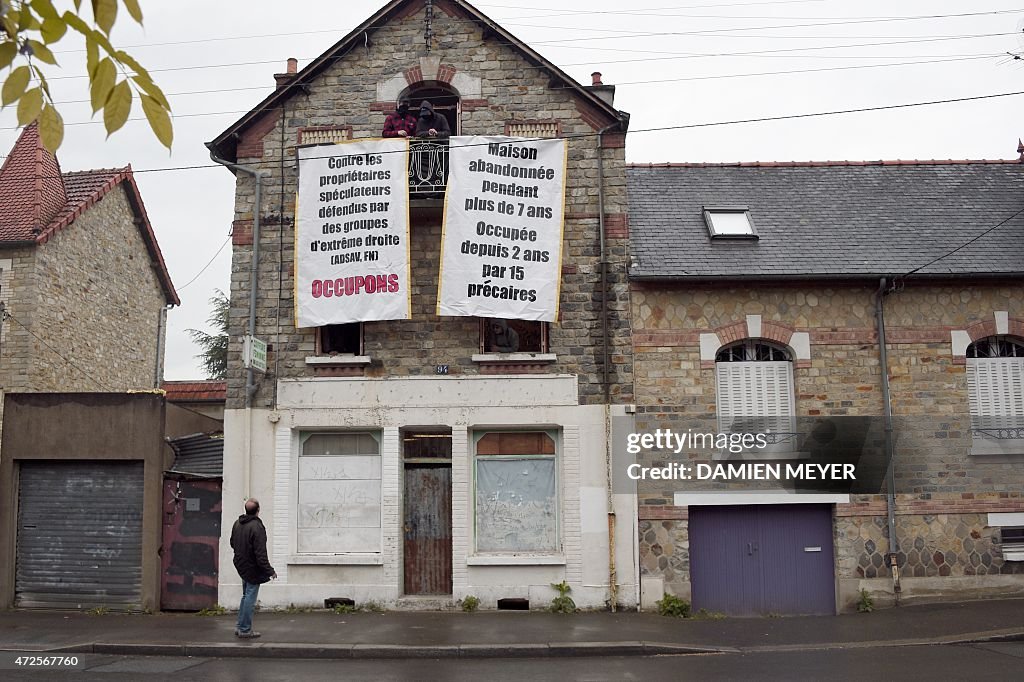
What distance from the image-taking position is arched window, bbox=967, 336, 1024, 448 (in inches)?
599

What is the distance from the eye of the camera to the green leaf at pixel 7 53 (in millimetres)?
3287

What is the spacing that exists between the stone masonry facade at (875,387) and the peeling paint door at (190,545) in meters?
6.93

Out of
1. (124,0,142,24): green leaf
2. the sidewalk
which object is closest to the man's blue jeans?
the sidewalk

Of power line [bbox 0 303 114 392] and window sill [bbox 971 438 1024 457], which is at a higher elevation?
power line [bbox 0 303 114 392]

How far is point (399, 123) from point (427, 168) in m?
1.11

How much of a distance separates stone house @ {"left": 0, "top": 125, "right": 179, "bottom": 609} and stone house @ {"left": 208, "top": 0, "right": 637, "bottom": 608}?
1681 millimetres

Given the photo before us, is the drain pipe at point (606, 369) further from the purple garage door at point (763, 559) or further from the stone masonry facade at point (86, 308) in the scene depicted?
the stone masonry facade at point (86, 308)

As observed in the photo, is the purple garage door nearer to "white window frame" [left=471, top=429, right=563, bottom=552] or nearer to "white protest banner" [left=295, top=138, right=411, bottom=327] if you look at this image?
"white window frame" [left=471, top=429, right=563, bottom=552]

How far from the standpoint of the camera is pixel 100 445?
15375mm

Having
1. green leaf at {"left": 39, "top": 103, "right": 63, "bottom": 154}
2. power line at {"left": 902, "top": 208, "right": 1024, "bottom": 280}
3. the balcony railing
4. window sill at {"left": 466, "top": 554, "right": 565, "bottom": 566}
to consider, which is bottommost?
window sill at {"left": 466, "top": 554, "right": 565, "bottom": 566}

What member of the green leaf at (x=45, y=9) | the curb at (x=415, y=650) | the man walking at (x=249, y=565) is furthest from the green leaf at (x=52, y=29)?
the man walking at (x=249, y=565)

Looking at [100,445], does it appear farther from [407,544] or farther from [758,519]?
[758,519]

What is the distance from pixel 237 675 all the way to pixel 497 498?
18.3 feet

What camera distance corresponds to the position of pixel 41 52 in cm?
336
